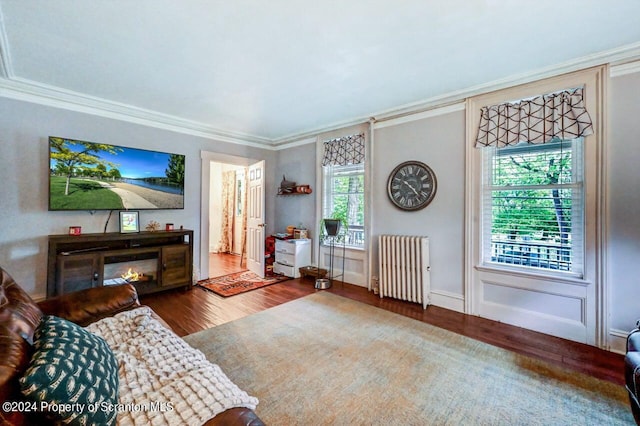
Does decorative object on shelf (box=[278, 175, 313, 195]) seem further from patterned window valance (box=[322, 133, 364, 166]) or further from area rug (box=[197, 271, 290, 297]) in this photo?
area rug (box=[197, 271, 290, 297])

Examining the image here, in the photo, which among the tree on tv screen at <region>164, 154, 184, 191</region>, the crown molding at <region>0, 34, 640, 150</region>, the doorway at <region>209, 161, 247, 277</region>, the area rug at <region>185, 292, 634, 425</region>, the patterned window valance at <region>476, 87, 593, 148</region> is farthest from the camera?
the doorway at <region>209, 161, 247, 277</region>

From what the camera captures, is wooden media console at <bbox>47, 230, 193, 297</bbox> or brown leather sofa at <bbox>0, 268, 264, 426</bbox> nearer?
brown leather sofa at <bbox>0, 268, 264, 426</bbox>

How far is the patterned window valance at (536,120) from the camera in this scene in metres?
2.51

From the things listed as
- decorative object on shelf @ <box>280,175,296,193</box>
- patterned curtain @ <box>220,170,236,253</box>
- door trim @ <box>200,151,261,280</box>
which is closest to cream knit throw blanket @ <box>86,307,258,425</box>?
door trim @ <box>200,151,261,280</box>

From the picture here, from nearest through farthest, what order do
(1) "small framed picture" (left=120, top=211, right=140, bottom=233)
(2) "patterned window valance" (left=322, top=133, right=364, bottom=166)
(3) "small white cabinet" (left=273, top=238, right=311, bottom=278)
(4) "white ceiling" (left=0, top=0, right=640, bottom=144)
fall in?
(4) "white ceiling" (left=0, top=0, right=640, bottom=144) → (1) "small framed picture" (left=120, top=211, right=140, bottom=233) → (2) "patterned window valance" (left=322, top=133, right=364, bottom=166) → (3) "small white cabinet" (left=273, top=238, right=311, bottom=278)

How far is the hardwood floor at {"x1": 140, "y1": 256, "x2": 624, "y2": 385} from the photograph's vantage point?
2.23 metres

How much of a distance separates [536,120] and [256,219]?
165 inches

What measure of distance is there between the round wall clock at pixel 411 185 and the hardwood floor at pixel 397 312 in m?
1.34

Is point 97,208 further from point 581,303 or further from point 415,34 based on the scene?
point 581,303

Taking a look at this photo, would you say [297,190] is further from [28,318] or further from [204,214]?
[28,318]

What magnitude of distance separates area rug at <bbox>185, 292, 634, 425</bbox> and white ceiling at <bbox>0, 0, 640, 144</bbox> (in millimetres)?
2619

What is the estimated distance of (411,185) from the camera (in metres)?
3.63

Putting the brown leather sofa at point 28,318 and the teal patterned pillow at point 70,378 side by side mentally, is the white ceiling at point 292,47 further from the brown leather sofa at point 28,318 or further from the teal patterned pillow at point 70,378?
the teal patterned pillow at point 70,378

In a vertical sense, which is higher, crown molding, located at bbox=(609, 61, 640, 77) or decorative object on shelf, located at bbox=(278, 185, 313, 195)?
crown molding, located at bbox=(609, 61, 640, 77)
